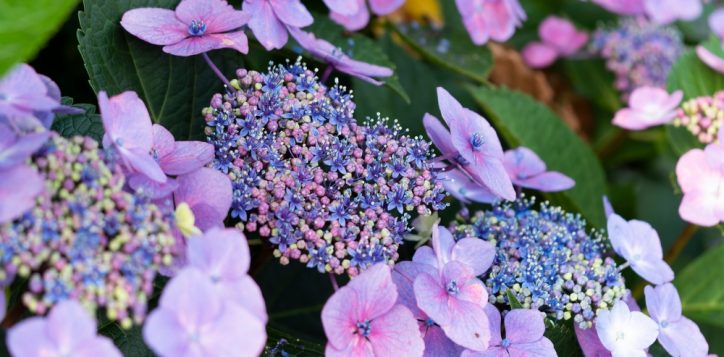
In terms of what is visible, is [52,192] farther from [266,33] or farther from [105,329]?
[266,33]

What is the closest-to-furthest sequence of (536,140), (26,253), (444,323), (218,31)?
(26,253) → (444,323) → (218,31) → (536,140)

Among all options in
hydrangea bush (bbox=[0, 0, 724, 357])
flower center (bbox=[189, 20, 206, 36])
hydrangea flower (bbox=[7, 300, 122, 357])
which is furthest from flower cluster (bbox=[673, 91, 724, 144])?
hydrangea flower (bbox=[7, 300, 122, 357])

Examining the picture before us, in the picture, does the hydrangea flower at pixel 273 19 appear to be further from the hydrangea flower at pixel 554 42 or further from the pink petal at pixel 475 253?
the hydrangea flower at pixel 554 42

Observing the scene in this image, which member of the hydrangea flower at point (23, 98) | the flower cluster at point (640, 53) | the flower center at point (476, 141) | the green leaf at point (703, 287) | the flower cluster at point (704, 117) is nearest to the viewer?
the hydrangea flower at point (23, 98)

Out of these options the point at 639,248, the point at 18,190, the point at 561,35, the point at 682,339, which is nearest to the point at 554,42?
the point at 561,35

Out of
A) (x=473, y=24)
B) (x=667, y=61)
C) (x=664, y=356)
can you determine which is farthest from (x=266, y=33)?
(x=667, y=61)

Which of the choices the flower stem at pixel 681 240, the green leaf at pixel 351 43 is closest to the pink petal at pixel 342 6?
the green leaf at pixel 351 43

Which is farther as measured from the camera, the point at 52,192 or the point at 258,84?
the point at 258,84
